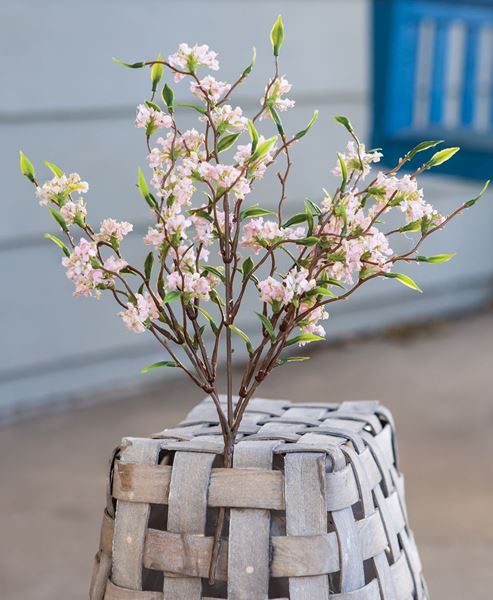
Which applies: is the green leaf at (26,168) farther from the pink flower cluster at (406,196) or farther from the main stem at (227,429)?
the pink flower cluster at (406,196)

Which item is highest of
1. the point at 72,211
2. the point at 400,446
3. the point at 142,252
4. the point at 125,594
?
the point at 72,211

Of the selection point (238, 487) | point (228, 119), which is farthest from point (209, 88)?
point (238, 487)

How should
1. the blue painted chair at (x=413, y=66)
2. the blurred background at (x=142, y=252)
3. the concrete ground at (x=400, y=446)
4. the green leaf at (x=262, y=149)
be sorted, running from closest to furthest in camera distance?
the green leaf at (x=262, y=149)
the concrete ground at (x=400, y=446)
the blurred background at (x=142, y=252)
the blue painted chair at (x=413, y=66)

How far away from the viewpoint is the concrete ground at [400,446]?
186 cm

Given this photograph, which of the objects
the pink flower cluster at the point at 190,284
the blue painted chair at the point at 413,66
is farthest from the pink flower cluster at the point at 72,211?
the blue painted chair at the point at 413,66

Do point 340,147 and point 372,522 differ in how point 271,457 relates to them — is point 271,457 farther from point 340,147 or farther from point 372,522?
point 340,147

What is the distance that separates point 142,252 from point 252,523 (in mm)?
1941

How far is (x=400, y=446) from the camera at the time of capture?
7.88ft

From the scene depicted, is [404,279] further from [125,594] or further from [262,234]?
[125,594]

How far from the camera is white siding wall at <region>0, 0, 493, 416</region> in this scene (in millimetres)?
2486

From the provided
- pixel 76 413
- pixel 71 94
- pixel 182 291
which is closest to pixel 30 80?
pixel 71 94

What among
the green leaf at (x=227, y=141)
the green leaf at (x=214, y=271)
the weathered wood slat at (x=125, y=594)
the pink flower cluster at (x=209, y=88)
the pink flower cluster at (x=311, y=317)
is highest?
the pink flower cluster at (x=209, y=88)

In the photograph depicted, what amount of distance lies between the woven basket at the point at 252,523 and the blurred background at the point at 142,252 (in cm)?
92

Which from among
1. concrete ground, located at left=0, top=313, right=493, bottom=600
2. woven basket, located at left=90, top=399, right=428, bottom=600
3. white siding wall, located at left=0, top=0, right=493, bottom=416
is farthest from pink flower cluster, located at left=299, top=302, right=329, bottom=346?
white siding wall, located at left=0, top=0, right=493, bottom=416
